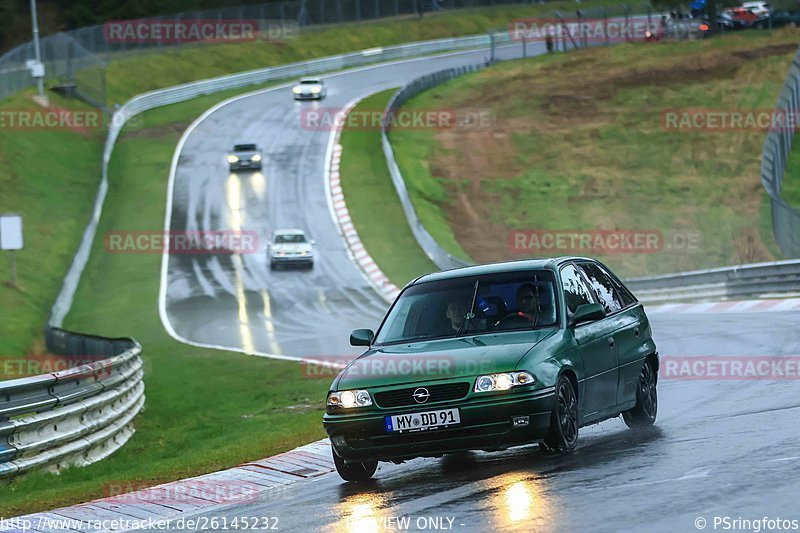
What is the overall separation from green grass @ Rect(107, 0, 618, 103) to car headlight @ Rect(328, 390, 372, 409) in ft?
188

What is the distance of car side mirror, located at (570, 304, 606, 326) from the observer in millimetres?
10148

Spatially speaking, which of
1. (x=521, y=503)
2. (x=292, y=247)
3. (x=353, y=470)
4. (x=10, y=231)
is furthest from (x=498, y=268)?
(x=292, y=247)

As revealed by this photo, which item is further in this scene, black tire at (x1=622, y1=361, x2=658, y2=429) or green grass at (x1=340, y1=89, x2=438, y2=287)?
green grass at (x1=340, y1=89, x2=438, y2=287)

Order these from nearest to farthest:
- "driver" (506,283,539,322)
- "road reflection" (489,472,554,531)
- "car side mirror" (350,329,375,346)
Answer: "road reflection" (489,472,554,531) < "driver" (506,283,539,322) < "car side mirror" (350,329,375,346)

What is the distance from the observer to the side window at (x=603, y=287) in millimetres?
11336

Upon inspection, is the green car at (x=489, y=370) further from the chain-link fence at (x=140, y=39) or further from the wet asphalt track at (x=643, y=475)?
the chain-link fence at (x=140, y=39)

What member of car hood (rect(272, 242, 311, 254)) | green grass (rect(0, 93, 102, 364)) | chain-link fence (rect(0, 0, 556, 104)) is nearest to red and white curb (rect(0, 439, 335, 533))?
green grass (rect(0, 93, 102, 364))

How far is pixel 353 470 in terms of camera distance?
9898mm

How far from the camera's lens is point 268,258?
4212 cm

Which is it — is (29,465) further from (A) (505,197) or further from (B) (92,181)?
(B) (92,181)

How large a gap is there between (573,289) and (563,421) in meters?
1.51

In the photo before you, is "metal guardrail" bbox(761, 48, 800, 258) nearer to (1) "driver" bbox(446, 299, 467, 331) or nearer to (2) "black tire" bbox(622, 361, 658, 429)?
(2) "black tire" bbox(622, 361, 658, 429)

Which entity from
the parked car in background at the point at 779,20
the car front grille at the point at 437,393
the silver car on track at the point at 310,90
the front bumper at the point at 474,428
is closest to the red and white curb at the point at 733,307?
the front bumper at the point at 474,428

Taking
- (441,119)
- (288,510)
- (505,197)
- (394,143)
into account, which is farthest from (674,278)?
(441,119)
